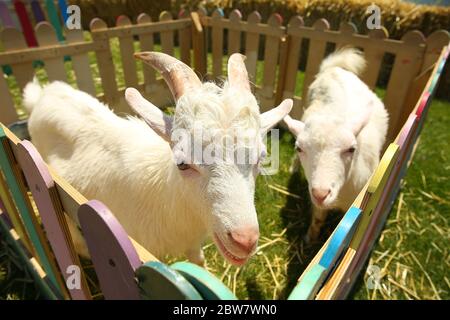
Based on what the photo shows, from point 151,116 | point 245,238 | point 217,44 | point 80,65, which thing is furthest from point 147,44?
point 245,238

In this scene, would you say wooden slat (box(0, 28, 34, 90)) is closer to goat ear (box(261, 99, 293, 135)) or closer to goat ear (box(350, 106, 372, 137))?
goat ear (box(261, 99, 293, 135))

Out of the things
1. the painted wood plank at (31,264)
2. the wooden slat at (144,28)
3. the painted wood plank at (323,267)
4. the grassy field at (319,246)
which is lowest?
the grassy field at (319,246)

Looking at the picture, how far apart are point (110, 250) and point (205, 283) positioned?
0.43 metres

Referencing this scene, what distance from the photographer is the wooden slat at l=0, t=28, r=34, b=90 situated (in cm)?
337

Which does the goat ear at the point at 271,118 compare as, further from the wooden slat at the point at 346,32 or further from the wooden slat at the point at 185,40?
the wooden slat at the point at 185,40

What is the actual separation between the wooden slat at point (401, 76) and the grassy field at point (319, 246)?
31.0 inches

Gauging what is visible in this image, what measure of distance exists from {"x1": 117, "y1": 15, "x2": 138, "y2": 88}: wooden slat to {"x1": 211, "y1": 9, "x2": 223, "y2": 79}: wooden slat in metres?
1.29

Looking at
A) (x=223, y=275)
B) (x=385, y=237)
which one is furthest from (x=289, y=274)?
(x=385, y=237)

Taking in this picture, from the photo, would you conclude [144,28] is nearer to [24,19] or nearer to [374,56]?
[374,56]

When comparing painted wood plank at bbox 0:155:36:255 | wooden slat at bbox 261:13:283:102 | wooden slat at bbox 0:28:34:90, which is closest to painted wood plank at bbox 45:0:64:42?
wooden slat at bbox 0:28:34:90

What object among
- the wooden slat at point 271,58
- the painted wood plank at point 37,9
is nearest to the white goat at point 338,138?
the wooden slat at point 271,58

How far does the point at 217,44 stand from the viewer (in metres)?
5.07

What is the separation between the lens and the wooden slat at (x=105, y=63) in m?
4.00
